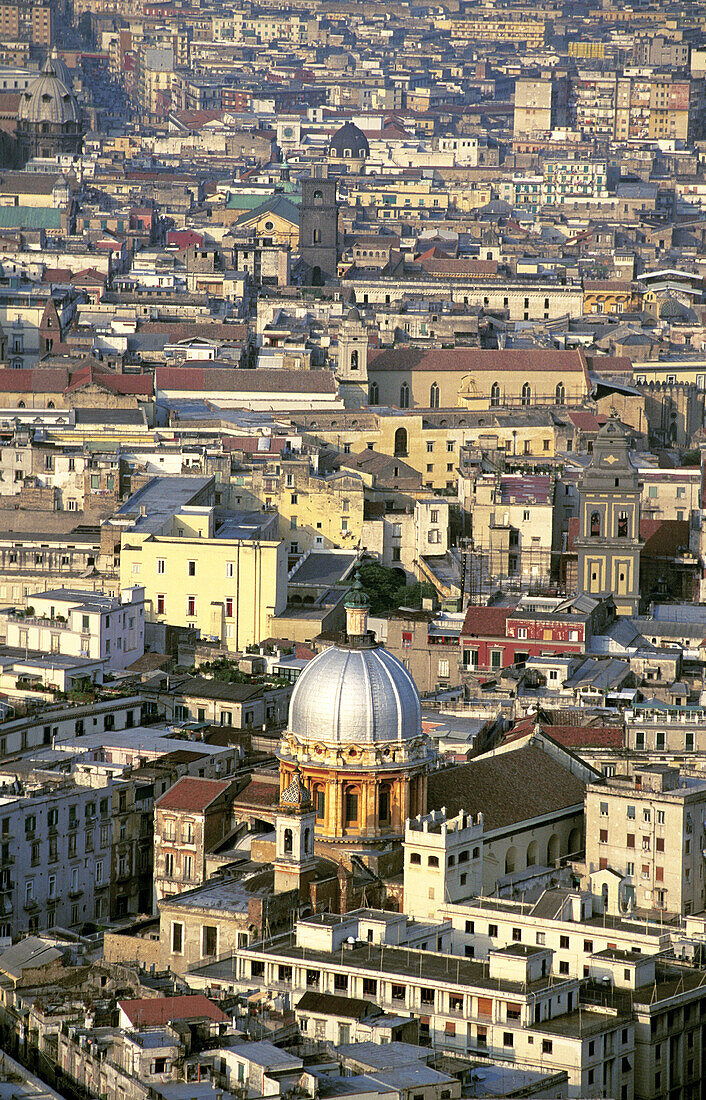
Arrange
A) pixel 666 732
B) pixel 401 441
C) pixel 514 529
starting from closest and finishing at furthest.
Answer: pixel 666 732 < pixel 514 529 < pixel 401 441

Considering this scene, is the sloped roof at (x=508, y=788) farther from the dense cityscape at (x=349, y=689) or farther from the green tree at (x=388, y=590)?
the green tree at (x=388, y=590)

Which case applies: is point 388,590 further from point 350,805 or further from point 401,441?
point 350,805

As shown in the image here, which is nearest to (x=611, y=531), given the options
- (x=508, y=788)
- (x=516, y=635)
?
(x=516, y=635)

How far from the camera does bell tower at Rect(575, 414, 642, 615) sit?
222 ft

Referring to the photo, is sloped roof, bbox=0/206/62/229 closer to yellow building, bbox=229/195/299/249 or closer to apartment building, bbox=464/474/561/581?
yellow building, bbox=229/195/299/249

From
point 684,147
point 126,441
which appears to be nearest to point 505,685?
point 126,441

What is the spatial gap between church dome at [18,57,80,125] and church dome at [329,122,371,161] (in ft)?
89.7

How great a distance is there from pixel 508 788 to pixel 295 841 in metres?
5.79

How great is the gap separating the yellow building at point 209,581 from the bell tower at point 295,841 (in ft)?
69.2

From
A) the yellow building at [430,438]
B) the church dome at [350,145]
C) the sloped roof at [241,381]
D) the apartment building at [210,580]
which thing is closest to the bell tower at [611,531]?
the apartment building at [210,580]

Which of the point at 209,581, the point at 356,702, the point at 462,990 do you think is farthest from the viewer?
the point at 209,581

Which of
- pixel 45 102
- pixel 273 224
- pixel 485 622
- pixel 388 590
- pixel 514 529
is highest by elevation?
pixel 45 102

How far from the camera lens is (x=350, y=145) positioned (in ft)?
609

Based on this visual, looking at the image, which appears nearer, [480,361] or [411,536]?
[411,536]
